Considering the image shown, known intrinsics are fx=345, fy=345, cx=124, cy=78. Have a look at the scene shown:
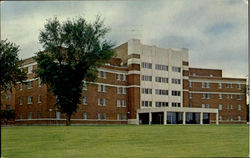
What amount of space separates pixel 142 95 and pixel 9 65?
16284 mm

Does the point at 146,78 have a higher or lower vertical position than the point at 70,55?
lower

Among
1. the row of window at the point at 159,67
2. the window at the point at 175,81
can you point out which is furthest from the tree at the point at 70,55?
the window at the point at 175,81

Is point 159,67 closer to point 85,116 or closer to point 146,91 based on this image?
point 146,91

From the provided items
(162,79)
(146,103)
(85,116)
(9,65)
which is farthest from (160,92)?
(9,65)

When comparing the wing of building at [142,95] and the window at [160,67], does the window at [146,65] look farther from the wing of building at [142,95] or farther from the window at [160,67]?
the window at [160,67]

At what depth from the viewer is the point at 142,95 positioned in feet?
108

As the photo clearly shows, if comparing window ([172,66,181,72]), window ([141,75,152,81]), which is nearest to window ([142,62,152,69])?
window ([141,75,152,81])

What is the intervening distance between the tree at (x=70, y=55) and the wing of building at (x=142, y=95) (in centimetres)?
421

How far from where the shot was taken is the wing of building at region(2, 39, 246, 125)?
85.7 ft

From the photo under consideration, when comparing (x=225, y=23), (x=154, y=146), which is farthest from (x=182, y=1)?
(x=154, y=146)

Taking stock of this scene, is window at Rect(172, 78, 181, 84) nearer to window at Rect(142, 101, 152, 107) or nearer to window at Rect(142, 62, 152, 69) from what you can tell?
window at Rect(142, 62, 152, 69)

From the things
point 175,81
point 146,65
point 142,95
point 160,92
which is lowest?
point 142,95

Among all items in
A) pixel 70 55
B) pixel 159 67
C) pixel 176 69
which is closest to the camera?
pixel 70 55

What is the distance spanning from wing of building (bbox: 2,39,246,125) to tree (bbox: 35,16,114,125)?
4212 mm
